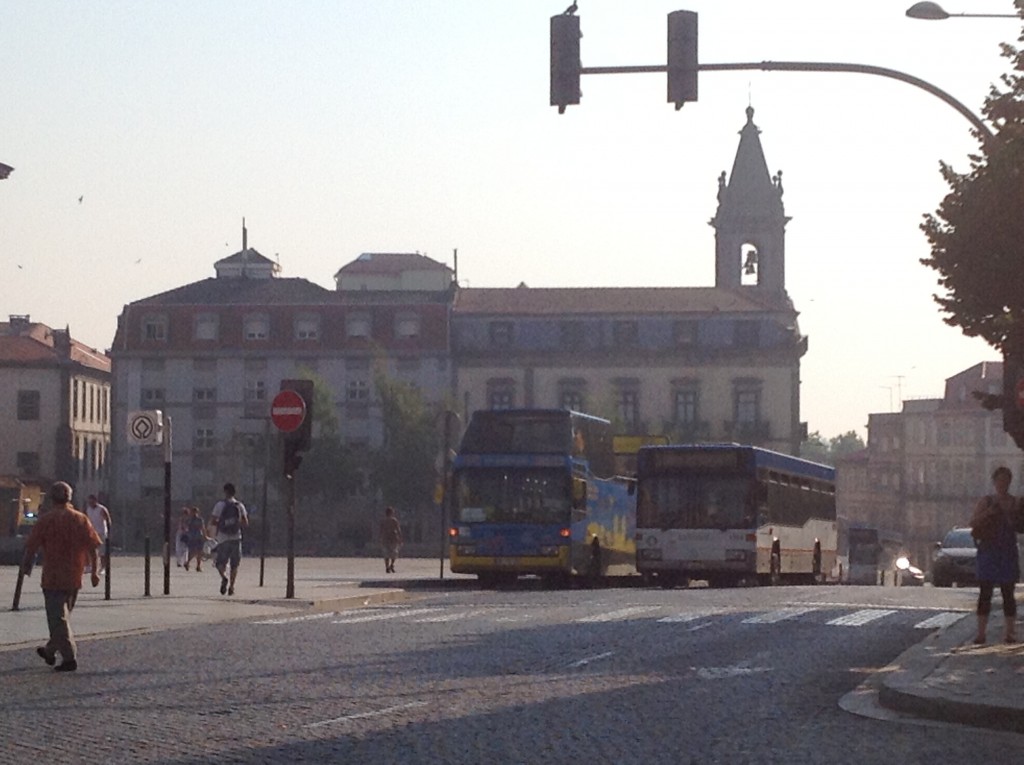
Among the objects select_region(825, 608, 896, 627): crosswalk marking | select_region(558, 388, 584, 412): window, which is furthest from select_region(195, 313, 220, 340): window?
select_region(825, 608, 896, 627): crosswalk marking

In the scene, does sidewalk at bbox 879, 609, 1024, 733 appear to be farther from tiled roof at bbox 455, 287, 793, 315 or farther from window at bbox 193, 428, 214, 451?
window at bbox 193, 428, 214, 451

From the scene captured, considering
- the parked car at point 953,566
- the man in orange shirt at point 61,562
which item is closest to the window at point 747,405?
the parked car at point 953,566

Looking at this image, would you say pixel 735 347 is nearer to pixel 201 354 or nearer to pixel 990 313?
pixel 201 354

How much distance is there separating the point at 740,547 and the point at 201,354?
244ft

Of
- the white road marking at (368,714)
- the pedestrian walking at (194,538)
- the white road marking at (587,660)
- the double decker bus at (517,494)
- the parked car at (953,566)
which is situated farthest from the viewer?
the parked car at (953,566)

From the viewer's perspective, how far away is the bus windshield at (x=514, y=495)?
135ft

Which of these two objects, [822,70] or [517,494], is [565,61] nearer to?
[822,70]

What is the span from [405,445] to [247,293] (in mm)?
16096

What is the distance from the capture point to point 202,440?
113125 mm

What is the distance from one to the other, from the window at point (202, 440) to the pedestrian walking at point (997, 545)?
94462mm

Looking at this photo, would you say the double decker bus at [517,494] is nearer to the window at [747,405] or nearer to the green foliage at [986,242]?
the green foliage at [986,242]

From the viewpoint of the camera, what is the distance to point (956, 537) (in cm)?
5700

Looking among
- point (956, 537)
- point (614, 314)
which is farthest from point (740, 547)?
point (614, 314)

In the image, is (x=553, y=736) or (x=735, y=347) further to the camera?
(x=735, y=347)
